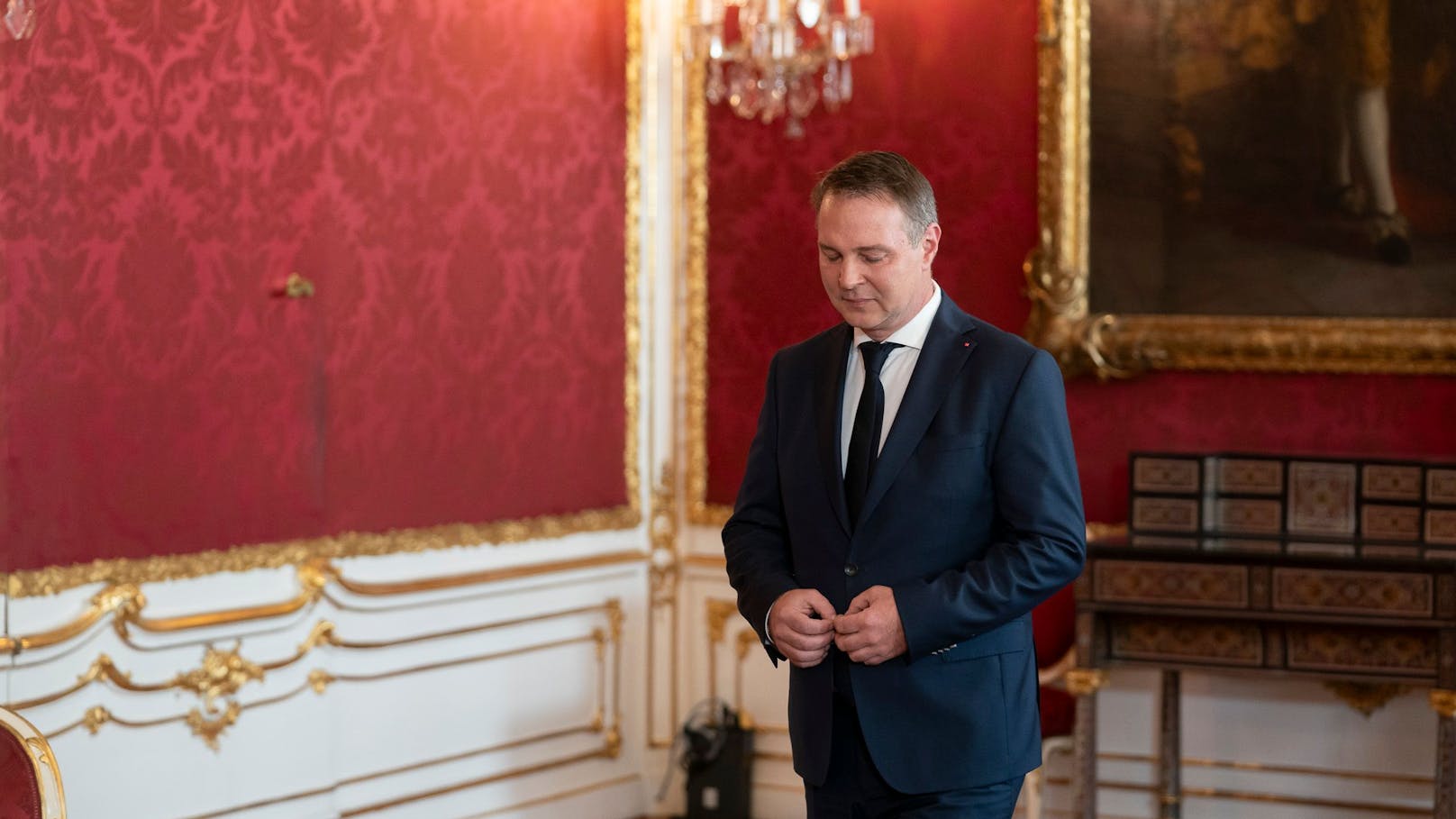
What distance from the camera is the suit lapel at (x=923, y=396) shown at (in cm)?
243

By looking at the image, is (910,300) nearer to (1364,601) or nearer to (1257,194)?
(1364,601)

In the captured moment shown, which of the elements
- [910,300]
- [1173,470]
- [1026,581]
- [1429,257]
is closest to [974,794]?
[1026,581]

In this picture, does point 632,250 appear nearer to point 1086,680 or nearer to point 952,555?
point 1086,680

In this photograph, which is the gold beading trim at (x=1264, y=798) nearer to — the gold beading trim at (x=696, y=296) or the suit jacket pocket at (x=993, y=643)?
the gold beading trim at (x=696, y=296)

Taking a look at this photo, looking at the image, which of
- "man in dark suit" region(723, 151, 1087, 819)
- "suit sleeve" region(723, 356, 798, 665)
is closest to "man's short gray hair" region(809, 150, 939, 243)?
"man in dark suit" region(723, 151, 1087, 819)

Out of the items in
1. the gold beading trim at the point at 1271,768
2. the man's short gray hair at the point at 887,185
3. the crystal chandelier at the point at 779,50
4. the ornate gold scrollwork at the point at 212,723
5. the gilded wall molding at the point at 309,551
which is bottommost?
the gold beading trim at the point at 1271,768

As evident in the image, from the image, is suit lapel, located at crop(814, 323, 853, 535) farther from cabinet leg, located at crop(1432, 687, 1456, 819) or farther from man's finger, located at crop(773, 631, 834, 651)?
cabinet leg, located at crop(1432, 687, 1456, 819)

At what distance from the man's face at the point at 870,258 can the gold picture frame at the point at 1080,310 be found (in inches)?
99.9

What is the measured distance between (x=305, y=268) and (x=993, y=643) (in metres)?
2.53

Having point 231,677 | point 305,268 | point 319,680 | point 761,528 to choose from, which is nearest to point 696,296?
point 305,268

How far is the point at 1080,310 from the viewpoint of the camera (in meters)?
4.92

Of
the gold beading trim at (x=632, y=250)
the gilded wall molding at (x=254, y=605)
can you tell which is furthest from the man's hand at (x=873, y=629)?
the gold beading trim at (x=632, y=250)

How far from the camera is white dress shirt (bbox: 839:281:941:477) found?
8.22 ft

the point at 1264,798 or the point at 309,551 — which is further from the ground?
the point at 309,551
